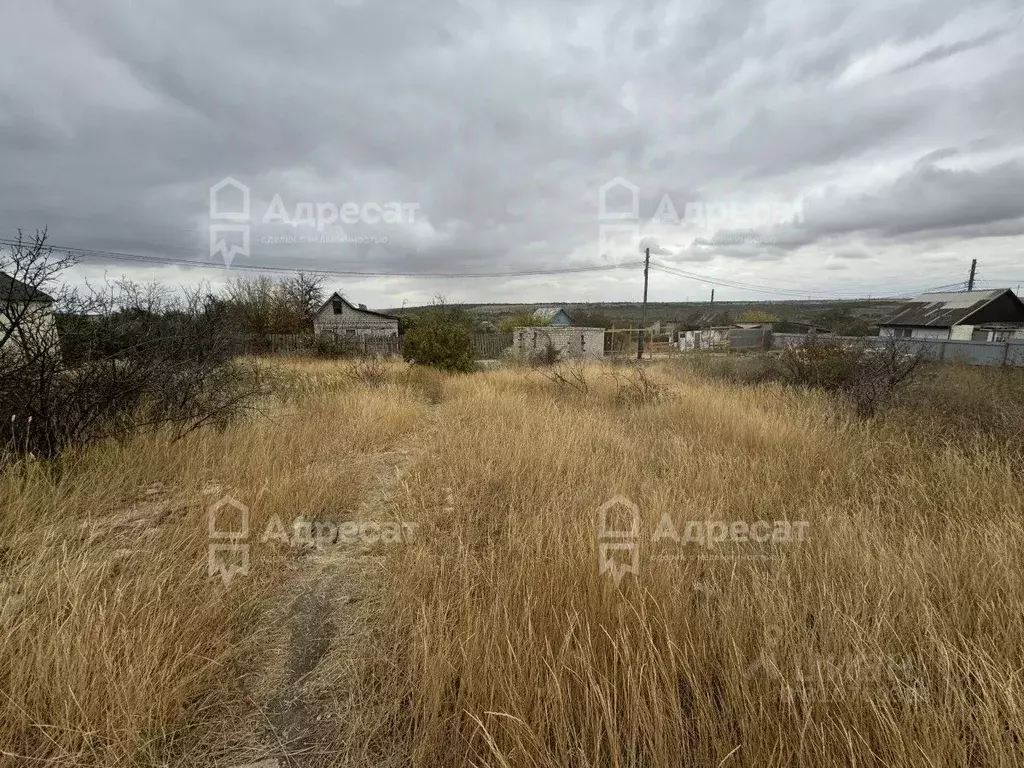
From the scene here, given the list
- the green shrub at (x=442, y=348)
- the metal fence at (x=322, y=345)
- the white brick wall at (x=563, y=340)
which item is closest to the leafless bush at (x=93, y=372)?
the green shrub at (x=442, y=348)

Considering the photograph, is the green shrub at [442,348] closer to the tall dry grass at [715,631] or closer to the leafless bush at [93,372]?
the leafless bush at [93,372]

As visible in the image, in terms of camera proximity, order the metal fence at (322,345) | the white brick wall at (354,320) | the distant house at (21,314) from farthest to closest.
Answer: the white brick wall at (354,320)
the metal fence at (322,345)
the distant house at (21,314)

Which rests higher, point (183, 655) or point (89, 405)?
point (89, 405)

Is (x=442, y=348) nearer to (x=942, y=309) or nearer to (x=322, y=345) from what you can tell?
(x=322, y=345)

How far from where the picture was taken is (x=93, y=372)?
3.96 metres

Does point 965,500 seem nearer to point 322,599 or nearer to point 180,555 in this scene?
point 322,599

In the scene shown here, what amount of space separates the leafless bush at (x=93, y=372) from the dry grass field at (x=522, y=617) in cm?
41

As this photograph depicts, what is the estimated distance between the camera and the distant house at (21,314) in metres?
3.33

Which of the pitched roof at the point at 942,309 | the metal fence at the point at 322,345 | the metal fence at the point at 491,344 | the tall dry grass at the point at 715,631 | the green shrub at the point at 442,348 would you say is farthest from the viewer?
the pitched roof at the point at 942,309

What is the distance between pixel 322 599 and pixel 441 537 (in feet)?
2.77

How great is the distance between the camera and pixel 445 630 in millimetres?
1802

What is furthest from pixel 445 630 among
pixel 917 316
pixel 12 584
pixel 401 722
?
pixel 917 316

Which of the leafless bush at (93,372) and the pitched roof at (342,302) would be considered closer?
the leafless bush at (93,372)

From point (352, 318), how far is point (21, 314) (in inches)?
1244
